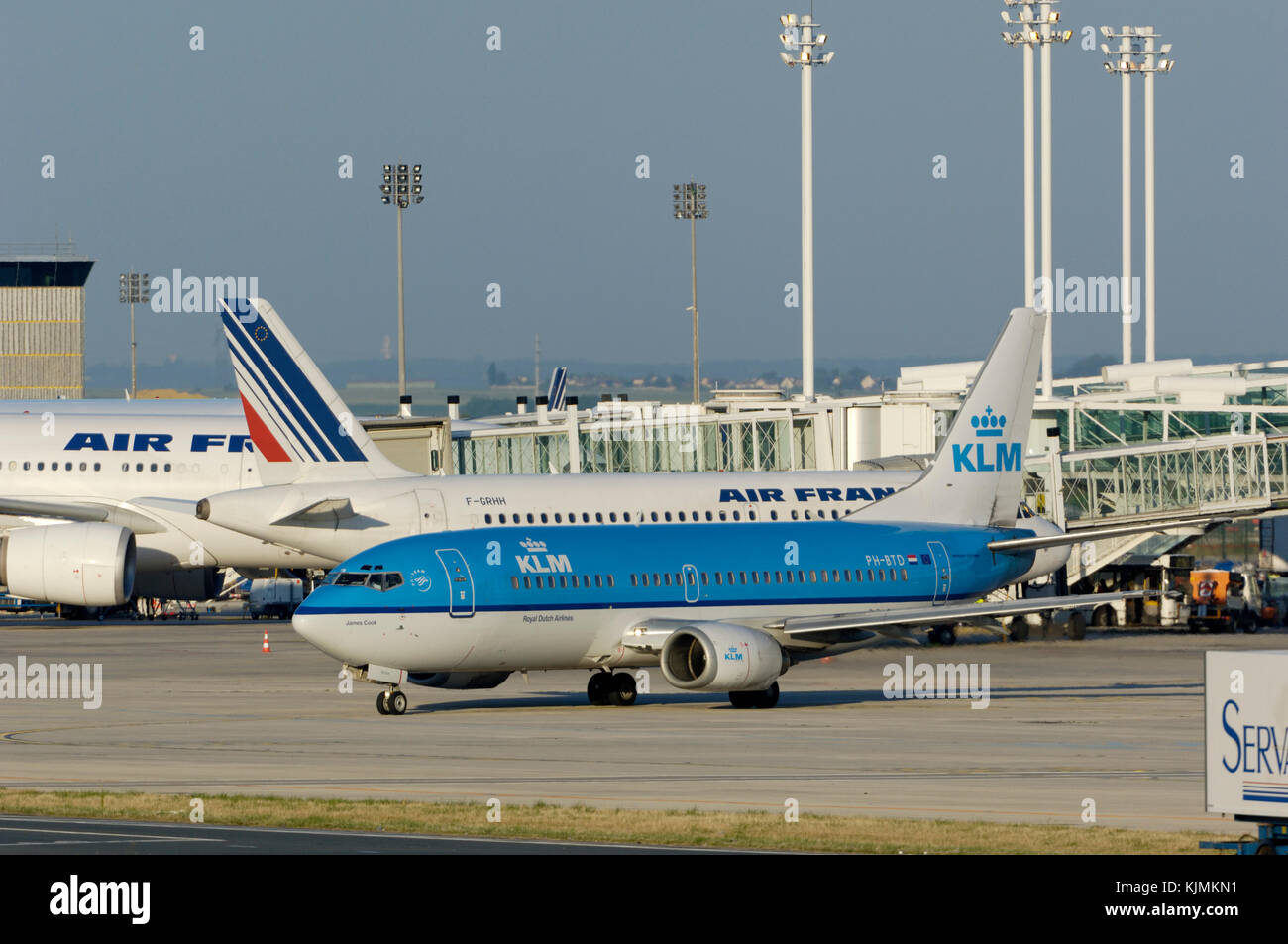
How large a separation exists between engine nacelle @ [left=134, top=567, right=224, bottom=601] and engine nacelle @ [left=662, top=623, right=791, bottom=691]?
1384 inches

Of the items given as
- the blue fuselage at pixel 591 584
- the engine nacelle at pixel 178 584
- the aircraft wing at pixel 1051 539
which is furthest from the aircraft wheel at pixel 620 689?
the engine nacelle at pixel 178 584

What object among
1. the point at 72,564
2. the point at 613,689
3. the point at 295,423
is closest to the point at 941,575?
the point at 613,689

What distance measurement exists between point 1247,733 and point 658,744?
53.1ft

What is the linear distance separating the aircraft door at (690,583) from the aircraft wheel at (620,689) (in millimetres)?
2049

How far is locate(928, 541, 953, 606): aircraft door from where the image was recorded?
41812mm

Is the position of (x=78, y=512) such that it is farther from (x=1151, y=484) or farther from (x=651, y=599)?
(x=1151, y=484)

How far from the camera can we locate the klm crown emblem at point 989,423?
4603 cm

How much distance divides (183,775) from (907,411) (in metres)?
48.6

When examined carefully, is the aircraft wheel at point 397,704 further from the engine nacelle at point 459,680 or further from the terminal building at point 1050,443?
the terminal building at point 1050,443

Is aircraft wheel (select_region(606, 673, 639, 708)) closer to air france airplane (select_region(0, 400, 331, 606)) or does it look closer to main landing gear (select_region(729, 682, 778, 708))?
main landing gear (select_region(729, 682, 778, 708))

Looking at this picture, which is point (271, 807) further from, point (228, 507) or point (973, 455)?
point (228, 507)

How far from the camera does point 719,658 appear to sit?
36.5 m

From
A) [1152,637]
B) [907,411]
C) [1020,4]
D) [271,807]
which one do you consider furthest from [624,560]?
[1020,4]

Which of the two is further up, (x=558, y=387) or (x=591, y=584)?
(x=558, y=387)
